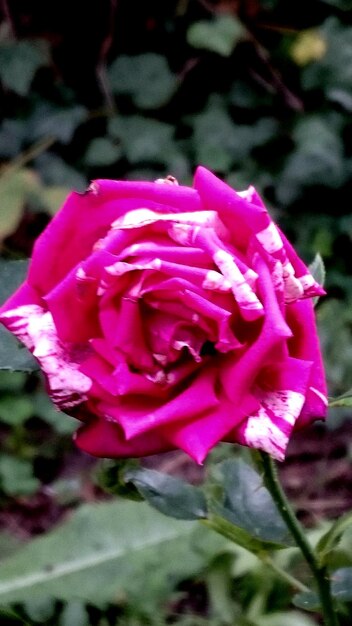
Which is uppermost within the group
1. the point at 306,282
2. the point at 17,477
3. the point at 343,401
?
the point at 306,282

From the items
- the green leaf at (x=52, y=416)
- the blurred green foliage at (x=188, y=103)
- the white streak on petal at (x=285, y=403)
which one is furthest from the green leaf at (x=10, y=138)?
the white streak on petal at (x=285, y=403)

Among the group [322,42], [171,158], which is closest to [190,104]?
[171,158]

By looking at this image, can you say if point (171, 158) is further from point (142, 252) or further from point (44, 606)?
point (142, 252)

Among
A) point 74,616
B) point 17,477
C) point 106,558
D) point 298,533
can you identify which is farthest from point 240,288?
point 17,477

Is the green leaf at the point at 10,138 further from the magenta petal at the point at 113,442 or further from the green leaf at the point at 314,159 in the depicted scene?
the magenta petal at the point at 113,442

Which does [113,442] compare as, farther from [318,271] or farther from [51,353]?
[318,271]
